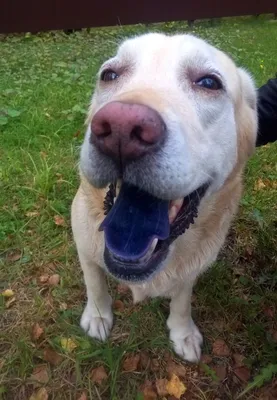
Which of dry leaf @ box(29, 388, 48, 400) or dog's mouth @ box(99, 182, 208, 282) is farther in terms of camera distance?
dry leaf @ box(29, 388, 48, 400)

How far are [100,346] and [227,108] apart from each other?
5.01ft

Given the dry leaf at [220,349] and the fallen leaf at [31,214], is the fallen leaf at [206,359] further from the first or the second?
the fallen leaf at [31,214]

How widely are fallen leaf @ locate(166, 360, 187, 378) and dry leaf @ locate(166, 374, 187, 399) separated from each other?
0.06m

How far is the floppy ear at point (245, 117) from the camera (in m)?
2.08

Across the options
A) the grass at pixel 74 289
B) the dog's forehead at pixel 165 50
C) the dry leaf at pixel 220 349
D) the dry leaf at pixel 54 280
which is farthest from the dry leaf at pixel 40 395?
the dog's forehead at pixel 165 50

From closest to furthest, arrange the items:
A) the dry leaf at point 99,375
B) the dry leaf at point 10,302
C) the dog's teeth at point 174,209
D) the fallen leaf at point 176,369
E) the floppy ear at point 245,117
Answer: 1. the dog's teeth at point 174,209
2. the floppy ear at point 245,117
3. the dry leaf at point 99,375
4. the fallen leaf at point 176,369
5. the dry leaf at point 10,302

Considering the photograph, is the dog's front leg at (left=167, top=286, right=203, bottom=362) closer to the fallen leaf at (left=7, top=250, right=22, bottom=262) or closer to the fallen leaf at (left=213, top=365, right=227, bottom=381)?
the fallen leaf at (left=213, top=365, right=227, bottom=381)

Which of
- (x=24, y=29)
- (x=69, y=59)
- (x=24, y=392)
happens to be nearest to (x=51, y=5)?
(x=24, y=29)

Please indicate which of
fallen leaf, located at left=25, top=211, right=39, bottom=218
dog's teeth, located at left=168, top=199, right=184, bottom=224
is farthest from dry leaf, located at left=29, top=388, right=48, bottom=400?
Answer: fallen leaf, located at left=25, top=211, right=39, bottom=218

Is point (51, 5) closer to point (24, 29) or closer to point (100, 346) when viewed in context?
point (24, 29)

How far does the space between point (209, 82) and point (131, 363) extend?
1.59 metres

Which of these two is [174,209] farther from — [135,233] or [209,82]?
[209,82]

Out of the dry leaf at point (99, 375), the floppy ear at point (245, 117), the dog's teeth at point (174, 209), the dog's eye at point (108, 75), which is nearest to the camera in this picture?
the dog's teeth at point (174, 209)

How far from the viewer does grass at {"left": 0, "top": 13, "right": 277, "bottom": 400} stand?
2340 millimetres
